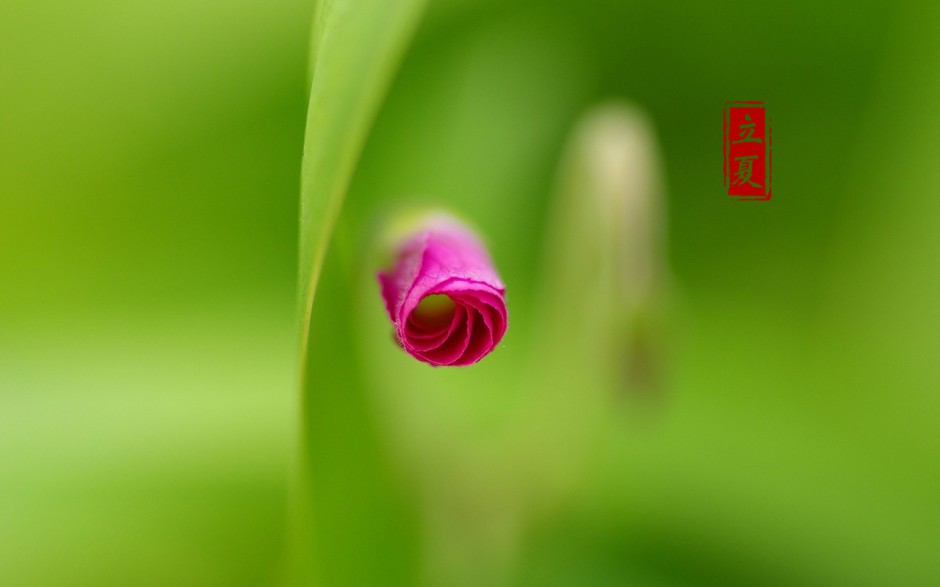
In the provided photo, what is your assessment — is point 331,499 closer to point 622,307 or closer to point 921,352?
point 622,307

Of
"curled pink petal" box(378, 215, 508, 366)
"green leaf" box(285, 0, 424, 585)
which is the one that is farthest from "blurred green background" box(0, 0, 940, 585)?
"curled pink petal" box(378, 215, 508, 366)

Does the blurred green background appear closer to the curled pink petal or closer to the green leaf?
the green leaf

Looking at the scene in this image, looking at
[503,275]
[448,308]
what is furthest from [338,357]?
[503,275]

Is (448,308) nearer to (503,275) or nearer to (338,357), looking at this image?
(338,357)

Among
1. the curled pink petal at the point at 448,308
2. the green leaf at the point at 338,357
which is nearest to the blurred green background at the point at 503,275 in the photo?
the green leaf at the point at 338,357

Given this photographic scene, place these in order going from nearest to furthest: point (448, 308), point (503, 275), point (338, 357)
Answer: point (448, 308) < point (338, 357) < point (503, 275)
